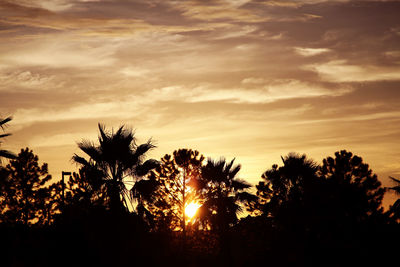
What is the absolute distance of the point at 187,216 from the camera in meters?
49.2

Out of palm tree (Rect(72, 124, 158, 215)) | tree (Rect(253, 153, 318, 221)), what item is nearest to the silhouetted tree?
tree (Rect(253, 153, 318, 221))

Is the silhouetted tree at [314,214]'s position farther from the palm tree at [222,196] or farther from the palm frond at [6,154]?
the palm frond at [6,154]

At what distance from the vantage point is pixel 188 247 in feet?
155

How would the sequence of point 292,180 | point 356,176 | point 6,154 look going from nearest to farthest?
point 6,154, point 292,180, point 356,176

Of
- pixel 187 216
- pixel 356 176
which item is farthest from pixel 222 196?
pixel 356 176

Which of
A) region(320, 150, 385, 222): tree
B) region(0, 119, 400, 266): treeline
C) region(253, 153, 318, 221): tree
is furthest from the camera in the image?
region(320, 150, 385, 222): tree

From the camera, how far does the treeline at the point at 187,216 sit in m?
24.1

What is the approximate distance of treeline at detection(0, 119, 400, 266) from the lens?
24.1 meters

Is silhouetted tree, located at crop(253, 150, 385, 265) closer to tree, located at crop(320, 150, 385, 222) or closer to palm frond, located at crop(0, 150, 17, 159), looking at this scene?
tree, located at crop(320, 150, 385, 222)

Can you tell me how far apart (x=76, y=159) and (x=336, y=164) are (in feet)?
132

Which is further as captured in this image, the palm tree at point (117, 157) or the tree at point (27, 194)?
the tree at point (27, 194)

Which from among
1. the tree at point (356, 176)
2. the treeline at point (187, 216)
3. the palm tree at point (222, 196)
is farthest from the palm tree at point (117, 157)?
the tree at point (356, 176)

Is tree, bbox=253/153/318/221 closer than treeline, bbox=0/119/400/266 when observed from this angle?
No

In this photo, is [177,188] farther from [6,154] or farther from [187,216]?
[6,154]
